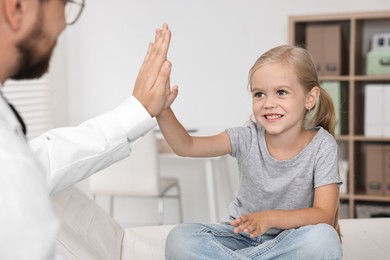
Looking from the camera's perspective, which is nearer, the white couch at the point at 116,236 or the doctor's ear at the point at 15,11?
the doctor's ear at the point at 15,11

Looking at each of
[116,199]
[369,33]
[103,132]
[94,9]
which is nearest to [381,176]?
[369,33]

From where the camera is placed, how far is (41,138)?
4.27 ft

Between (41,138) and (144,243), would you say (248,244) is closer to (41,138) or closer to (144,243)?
(144,243)

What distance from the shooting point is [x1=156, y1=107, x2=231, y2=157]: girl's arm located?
1.68 m

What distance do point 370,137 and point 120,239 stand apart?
211 centimetres

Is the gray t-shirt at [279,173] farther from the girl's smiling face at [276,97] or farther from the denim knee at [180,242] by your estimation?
the denim knee at [180,242]

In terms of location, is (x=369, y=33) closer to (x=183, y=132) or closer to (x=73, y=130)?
(x=183, y=132)

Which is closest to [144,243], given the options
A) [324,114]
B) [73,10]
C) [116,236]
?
[116,236]

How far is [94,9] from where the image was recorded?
4.28 m

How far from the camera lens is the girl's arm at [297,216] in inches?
60.1

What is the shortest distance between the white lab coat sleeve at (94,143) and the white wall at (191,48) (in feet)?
9.24

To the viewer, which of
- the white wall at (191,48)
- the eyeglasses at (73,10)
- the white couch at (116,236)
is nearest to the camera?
the eyeglasses at (73,10)

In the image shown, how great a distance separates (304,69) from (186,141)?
0.40 m

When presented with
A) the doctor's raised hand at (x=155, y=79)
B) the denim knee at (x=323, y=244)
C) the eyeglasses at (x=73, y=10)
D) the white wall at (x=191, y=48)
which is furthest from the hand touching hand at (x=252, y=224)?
the white wall at (x=191, y=48)
